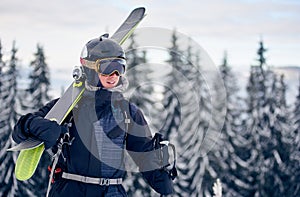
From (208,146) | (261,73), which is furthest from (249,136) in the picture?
(208,146)

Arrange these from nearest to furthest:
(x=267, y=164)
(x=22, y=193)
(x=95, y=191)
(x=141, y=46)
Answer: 1. (x=95, y=191)
2. (x=141, y=46)
3. (x=22, y=193)
4. (x=267, y=164)

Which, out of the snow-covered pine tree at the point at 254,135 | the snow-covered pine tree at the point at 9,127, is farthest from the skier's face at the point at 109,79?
the snow-covered pine tree at the point at 254,135

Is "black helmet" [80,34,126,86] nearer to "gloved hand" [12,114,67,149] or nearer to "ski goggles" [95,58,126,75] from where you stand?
"ski goggles" [95,58,126,75]

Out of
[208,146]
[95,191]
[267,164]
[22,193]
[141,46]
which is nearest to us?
[95,191]

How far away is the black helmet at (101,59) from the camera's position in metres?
5.12

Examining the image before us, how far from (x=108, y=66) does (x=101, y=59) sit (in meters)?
0.10

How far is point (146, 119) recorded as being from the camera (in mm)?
5457

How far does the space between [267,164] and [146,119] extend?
35681mm

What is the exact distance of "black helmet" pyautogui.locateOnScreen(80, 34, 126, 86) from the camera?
5117 millimetres

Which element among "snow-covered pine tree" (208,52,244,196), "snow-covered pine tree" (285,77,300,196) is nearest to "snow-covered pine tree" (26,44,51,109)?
"snow-covered pine tree" (208,52,244,196)

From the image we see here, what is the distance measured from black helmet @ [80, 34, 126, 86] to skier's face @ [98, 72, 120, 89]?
0.04m

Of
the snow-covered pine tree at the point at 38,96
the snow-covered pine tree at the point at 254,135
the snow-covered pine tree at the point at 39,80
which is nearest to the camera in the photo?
the snow-covered pine tree at the point at 38,96

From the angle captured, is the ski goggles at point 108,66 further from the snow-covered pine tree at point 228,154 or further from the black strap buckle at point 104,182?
the snow-covered pine tree at point 228,154

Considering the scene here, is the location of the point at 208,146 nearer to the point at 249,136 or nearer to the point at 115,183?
the point at 115,183
